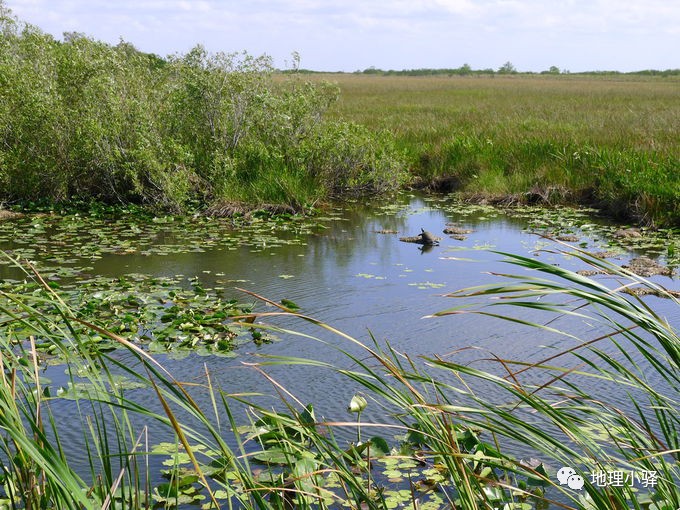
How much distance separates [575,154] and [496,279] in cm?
578

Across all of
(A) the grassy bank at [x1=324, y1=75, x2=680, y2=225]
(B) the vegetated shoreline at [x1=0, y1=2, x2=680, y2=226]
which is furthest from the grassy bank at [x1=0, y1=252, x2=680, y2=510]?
(B) the vegetated shoreline at [x1=0, y1=2, x2=680, y2=226]

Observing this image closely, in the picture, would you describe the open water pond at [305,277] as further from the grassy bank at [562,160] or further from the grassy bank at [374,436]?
the grassy bank at [562,160]

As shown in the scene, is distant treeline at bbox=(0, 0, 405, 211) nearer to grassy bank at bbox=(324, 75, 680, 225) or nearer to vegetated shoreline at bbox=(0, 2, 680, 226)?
vegetated shoreline at bbox=(0, 2, 680, 226)

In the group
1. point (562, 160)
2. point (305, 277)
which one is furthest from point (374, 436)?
point (562, 160)

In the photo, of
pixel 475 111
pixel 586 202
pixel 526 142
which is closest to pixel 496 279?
pixel 586 202

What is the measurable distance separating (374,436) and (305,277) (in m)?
3.94

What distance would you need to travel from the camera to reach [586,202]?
39.4ft

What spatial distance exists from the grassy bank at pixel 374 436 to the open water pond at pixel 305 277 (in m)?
0.29

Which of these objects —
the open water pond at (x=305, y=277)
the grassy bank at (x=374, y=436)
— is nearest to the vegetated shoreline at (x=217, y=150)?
the open water pond at (x=305, y=277)

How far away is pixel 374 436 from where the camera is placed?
12.5 ft

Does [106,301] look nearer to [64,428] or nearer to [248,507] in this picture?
[64,428]

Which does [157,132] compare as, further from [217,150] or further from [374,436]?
[374,436]

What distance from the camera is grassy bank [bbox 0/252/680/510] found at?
196 cm

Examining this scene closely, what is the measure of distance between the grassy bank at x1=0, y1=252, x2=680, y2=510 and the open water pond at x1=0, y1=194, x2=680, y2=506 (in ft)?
0.96
